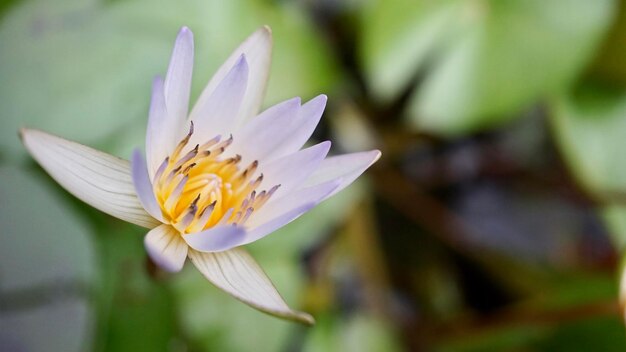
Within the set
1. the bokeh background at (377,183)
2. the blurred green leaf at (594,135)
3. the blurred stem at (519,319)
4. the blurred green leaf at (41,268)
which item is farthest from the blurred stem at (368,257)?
the blurred green leaf at (41,268)

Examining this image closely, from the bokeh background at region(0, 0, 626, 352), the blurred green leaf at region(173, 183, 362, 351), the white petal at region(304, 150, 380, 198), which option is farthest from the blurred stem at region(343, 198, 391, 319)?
the white petal at region(304, 150, 380, 198)

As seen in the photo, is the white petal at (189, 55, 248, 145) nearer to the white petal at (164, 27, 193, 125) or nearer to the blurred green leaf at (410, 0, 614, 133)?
the white petal at (164, 27, 193, 125)

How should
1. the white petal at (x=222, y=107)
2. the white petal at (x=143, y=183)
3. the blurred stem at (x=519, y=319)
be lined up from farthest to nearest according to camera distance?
the blurred stem at (x=519, y=319)
the white petal at (x=222, y=107)
the white petal at (x=143, y=183)

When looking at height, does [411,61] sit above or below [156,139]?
above

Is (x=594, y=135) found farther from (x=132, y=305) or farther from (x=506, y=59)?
(x=132, y=305)

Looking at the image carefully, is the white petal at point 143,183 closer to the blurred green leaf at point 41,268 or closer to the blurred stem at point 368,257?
the blurred green leaf at point 41,268

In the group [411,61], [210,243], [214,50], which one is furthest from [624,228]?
[210,243]

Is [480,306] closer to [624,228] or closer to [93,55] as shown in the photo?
[624,228]
